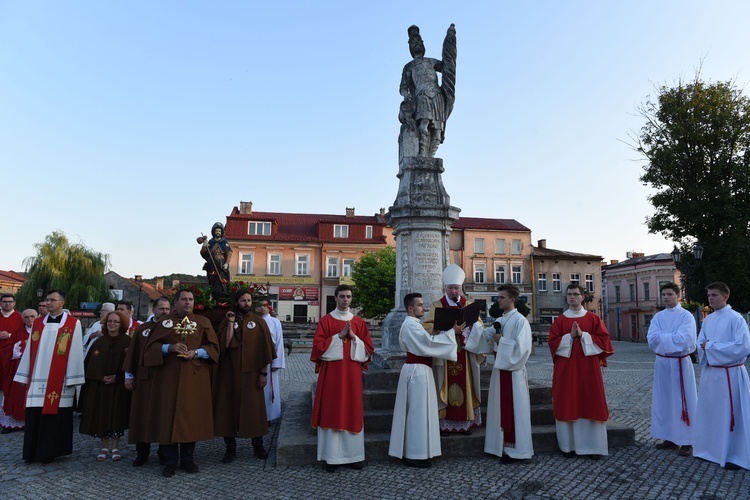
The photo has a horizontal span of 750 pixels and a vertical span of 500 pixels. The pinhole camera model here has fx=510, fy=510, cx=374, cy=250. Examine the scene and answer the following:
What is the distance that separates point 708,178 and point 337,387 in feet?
73.6

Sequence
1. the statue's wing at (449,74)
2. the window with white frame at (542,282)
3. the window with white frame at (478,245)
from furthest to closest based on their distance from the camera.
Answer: the window with white frame at (542,282) → the window with white frame at (478,245) → the statue's wing at (449,74)

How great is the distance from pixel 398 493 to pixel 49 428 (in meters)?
4.10

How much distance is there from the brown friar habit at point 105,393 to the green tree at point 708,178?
22.5m

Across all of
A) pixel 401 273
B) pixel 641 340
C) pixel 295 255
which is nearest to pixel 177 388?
pixel 401 273

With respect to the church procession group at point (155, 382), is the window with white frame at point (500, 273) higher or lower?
higher

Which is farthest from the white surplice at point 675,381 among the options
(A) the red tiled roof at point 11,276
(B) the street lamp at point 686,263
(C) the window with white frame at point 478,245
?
(A) the red tiled roof at point 11,276

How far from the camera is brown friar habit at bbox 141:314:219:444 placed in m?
5.30

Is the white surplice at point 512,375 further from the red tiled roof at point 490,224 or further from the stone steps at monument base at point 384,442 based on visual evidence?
the red tiled roof at point 490,224

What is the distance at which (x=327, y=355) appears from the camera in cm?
558

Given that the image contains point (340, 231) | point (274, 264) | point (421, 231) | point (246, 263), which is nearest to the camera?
point (421, 231)

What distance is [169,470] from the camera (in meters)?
5.27

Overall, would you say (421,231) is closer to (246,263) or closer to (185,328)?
(185,328)

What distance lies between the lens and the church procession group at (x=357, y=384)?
543cm

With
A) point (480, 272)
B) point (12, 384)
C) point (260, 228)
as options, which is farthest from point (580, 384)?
point (480, 272)
